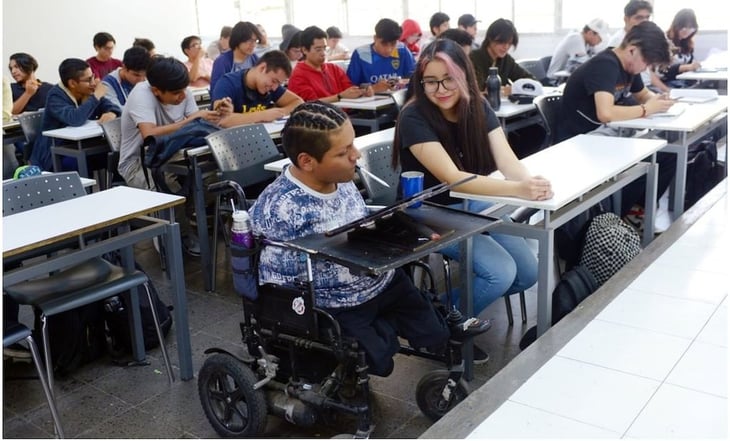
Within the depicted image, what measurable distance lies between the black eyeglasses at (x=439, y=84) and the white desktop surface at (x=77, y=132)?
2248 mm

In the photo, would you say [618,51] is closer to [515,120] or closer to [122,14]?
[515,120]

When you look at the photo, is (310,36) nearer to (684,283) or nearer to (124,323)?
(124,323)

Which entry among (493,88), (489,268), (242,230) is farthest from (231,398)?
(493,88)

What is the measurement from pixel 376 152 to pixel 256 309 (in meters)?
1.09

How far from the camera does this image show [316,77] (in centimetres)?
511

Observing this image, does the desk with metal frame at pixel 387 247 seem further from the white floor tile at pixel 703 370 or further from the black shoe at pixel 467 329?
the white floor tile at pixel 703 370

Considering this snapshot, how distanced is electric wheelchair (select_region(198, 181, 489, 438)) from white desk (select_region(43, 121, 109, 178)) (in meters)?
2.22

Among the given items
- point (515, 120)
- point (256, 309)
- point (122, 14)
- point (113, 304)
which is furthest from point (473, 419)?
point (122, 14)

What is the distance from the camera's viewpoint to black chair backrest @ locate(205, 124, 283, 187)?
131 inches

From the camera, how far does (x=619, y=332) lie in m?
2.20

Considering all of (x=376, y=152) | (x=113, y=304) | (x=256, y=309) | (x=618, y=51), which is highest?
(x=618, y=51)

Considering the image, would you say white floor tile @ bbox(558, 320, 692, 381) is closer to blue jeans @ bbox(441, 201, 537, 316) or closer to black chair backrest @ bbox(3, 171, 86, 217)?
blue jeans @ bbox(441, 201, 537, 316)

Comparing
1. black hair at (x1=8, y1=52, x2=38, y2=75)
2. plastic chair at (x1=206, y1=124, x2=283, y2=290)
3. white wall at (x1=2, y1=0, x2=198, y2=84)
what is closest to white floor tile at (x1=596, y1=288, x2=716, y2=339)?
plastic chair at (x1=206, y1=124, x2=283, y2=290)

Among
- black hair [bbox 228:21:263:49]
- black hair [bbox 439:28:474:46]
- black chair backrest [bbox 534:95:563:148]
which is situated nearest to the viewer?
black chair backrest [bbox 534:95:563:148]
